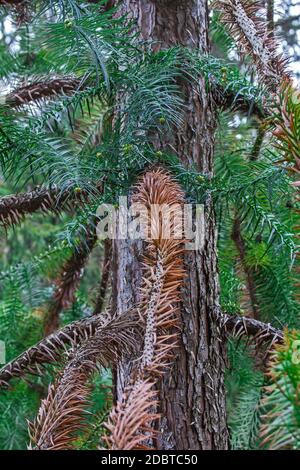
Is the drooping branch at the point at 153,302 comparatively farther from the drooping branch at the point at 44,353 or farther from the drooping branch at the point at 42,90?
the drooping branch at the point at 42,90

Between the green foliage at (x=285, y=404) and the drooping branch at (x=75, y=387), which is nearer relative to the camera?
the green foliage at (x=285, y=404)

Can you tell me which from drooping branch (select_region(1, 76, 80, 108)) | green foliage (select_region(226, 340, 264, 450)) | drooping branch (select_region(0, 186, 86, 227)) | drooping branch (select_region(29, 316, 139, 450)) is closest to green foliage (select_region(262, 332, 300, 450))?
drooping branch (select_region(29, 316, 139, 450))

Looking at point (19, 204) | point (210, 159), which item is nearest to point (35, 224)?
point (19, 204)

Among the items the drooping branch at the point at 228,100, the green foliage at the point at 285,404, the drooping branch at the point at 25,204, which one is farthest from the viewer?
the drooping branch at the point at 25,204

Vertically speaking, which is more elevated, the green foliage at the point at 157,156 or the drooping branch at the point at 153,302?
the green foliage at the point at 157,156

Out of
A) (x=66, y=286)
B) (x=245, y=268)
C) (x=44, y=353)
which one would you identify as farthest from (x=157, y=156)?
(x=66, y=286)

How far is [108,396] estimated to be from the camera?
1366 millimetres

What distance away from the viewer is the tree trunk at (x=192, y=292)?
2.49ft

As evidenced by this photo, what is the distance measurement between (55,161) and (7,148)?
0.23ft

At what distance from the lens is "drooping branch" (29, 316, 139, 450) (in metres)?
0.54

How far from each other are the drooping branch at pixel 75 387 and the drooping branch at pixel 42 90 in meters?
0.62

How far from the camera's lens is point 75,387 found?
603mm

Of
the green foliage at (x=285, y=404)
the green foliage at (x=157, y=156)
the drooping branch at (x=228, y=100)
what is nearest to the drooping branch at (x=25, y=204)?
the green foliage at (x=157, y=156)

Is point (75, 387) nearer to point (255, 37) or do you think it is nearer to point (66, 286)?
point (255, 37)
